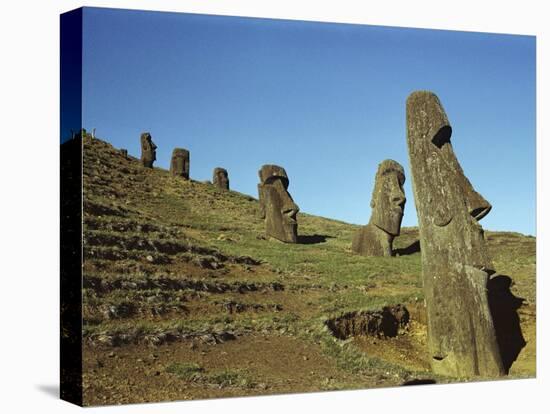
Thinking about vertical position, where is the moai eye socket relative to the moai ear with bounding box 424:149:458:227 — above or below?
above

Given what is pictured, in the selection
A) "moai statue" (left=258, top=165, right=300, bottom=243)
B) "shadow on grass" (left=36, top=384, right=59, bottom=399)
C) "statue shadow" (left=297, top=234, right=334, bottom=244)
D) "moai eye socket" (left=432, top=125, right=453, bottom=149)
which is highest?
"moai eye socket" (left=432, top=125, right=453, bottom=149)

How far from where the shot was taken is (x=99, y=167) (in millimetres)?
17734

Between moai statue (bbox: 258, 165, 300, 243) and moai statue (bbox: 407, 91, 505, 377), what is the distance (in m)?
2.24

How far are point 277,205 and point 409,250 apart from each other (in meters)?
2.74

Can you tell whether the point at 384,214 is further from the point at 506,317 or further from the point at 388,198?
the point at 506,317

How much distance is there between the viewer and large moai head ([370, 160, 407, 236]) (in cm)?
2130

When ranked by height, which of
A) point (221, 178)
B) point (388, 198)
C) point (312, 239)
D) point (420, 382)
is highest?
point (221, 178)

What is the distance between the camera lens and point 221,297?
18984mm

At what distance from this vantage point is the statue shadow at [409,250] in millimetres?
21594

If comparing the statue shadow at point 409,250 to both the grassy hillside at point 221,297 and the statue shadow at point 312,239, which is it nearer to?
the grassy hillside at point 221,297

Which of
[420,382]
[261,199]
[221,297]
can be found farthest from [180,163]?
[420,382]

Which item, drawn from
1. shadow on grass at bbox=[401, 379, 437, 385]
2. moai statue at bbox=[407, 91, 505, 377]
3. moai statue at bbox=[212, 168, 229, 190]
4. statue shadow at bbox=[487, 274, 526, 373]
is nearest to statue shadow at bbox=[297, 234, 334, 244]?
moai statue at bbox=[407, 91, 505, 377]

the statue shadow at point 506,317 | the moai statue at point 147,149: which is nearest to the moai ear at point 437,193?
the statue shadow at point 506,317

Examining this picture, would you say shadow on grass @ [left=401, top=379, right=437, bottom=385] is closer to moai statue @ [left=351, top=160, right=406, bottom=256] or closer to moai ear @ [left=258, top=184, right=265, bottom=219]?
moai statue @ [left=351, top=160, right=406, bottom=256]
